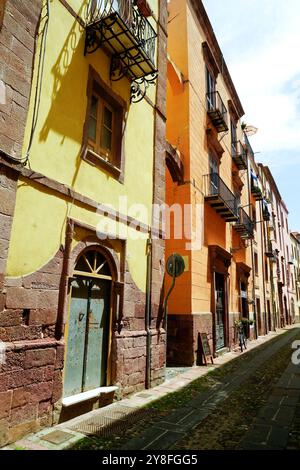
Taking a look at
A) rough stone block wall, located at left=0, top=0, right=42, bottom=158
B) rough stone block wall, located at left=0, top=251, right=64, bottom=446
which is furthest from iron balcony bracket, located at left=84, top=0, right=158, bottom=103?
rough stone block wall, located at left=0, top=251, right=64, bottom=446

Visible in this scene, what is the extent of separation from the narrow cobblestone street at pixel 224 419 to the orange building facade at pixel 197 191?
2.21 metres

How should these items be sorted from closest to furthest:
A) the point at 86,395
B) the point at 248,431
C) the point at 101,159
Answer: the point at 248,431
the point at 86,395
the point at 101,159

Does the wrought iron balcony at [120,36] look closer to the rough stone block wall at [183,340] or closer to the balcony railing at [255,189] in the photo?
the rough stone block wall at [183,340]

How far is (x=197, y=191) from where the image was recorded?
11211 mm

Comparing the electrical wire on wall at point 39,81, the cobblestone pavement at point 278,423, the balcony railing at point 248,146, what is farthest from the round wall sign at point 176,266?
the balcony railing at point 248,146

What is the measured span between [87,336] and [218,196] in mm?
7715

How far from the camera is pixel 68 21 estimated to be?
5594mm

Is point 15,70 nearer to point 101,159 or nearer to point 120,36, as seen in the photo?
point 101,159

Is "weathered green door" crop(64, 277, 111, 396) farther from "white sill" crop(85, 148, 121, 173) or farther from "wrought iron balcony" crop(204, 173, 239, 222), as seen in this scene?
"wrought iron balcony" crop(204, 173, 239, 222)

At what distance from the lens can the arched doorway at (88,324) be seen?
206 inches

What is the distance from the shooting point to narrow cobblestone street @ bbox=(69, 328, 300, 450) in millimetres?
4164

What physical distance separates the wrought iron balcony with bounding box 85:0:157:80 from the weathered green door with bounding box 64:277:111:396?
4301 millimetres

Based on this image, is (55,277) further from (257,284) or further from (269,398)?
(257,284)

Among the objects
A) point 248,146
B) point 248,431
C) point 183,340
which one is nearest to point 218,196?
point 183,340
